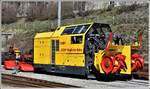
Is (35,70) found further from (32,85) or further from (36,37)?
(32,85)

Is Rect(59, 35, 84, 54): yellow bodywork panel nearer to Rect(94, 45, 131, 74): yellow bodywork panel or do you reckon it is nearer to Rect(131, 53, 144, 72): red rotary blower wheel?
Rect(94, 45, 131, 74): yellow bodywork panel

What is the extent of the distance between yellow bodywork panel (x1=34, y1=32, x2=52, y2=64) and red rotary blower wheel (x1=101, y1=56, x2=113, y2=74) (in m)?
2.06

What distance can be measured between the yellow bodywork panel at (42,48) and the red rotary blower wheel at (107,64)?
80.9 inches

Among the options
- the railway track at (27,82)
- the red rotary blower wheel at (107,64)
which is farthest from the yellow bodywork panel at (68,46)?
the railway track at (27,82)

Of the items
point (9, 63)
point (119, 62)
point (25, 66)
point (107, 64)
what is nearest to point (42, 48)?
point (25, 66)

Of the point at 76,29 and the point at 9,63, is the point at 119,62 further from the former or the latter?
the point at 9,63

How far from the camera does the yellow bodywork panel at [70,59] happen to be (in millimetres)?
12211

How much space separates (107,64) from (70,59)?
123 centimetres

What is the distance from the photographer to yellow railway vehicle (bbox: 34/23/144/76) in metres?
12.0

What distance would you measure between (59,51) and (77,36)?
88 centimetres

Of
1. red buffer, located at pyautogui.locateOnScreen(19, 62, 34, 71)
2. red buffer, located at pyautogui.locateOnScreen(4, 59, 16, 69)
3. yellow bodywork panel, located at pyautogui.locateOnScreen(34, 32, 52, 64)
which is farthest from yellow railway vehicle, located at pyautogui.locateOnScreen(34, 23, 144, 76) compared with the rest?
red buffer, located at pyautogui.locateOnScreen(4, 59, 16, 69)

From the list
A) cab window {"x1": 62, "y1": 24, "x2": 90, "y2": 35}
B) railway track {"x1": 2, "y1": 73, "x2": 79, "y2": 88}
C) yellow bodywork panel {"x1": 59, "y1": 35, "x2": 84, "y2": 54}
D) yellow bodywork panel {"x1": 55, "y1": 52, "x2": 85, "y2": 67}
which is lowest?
railway track {"x1": 2, "y1": 73, "x2": 79, "y2": 88}

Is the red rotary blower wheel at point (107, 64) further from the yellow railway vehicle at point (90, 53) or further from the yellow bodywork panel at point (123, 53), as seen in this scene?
the yellow bodywork panel at point (123, 53)

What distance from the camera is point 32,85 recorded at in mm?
11227
